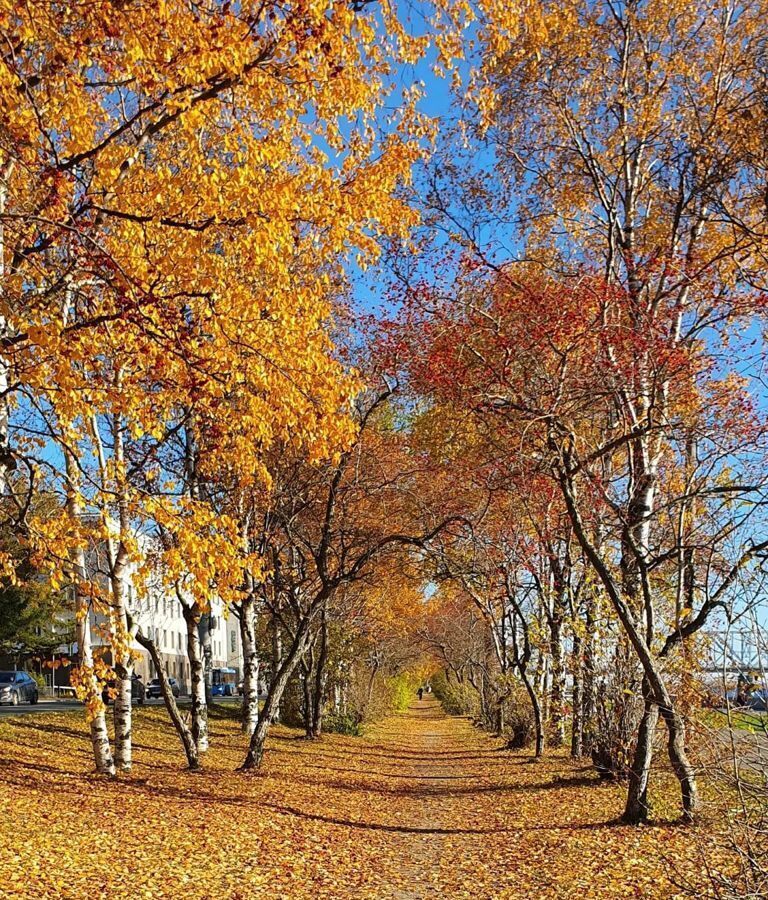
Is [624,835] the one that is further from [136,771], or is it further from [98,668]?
[136,771]

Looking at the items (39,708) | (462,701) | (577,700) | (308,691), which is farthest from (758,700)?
(462,701)

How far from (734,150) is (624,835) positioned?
29.0ft

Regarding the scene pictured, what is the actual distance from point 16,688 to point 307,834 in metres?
27.5

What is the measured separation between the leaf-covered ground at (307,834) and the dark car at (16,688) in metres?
17.7

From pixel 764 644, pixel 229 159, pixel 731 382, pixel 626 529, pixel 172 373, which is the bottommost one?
pixel 764 644

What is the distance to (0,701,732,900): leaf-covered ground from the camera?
26.2 feet

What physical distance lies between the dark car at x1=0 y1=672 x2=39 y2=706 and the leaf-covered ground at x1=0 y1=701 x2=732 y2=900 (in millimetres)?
17716

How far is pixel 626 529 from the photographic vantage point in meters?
10.6

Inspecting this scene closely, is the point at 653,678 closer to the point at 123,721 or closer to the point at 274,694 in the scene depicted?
the point at 274,694

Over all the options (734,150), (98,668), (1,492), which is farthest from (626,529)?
(1,492)

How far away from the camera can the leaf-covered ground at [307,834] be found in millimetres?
7992

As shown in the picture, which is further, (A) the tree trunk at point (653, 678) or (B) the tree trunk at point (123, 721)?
(B) the tree trunk at point (123, 721)

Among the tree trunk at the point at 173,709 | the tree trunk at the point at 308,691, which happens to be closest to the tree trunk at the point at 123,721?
the tree trunk at the point at 173,709

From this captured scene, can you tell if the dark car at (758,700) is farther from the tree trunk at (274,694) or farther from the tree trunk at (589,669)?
the tree trunk at (274,694)
